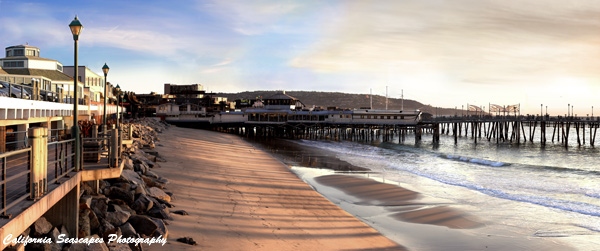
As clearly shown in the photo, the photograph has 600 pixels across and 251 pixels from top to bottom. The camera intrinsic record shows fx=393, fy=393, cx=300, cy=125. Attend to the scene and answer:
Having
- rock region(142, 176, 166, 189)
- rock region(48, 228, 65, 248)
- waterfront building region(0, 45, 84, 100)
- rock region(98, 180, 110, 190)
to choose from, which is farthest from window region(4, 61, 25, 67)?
rock region(48, 228, 65, 248)

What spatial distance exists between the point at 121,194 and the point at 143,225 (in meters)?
2.02

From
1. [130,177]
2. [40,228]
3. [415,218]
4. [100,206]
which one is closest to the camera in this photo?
[40,228]

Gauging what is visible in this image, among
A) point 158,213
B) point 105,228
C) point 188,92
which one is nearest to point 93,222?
point 105,228

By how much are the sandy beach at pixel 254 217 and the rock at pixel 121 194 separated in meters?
1.34

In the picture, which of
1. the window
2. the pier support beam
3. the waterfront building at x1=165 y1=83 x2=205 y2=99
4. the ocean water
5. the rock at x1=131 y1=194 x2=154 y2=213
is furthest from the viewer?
the waterfront building at x1=165 y1=83 x2=205 y2=99

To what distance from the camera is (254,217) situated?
14.7m

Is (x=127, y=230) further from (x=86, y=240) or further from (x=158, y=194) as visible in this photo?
(x=158, y=194)

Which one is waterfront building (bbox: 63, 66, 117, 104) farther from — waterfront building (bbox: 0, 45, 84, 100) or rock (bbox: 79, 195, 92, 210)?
rock (bbox: 79, 195, 92, 210)

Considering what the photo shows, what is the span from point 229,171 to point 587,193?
909 inches

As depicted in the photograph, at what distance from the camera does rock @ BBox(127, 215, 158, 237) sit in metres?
9.34

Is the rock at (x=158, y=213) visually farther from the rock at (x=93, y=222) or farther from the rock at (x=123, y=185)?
the rock at (x=93, y=222)

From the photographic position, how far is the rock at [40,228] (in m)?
7.09

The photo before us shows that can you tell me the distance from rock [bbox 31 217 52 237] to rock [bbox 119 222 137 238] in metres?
1.52

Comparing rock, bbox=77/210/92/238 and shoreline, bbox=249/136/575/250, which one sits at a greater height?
rock, bbox=77/210/92/238
